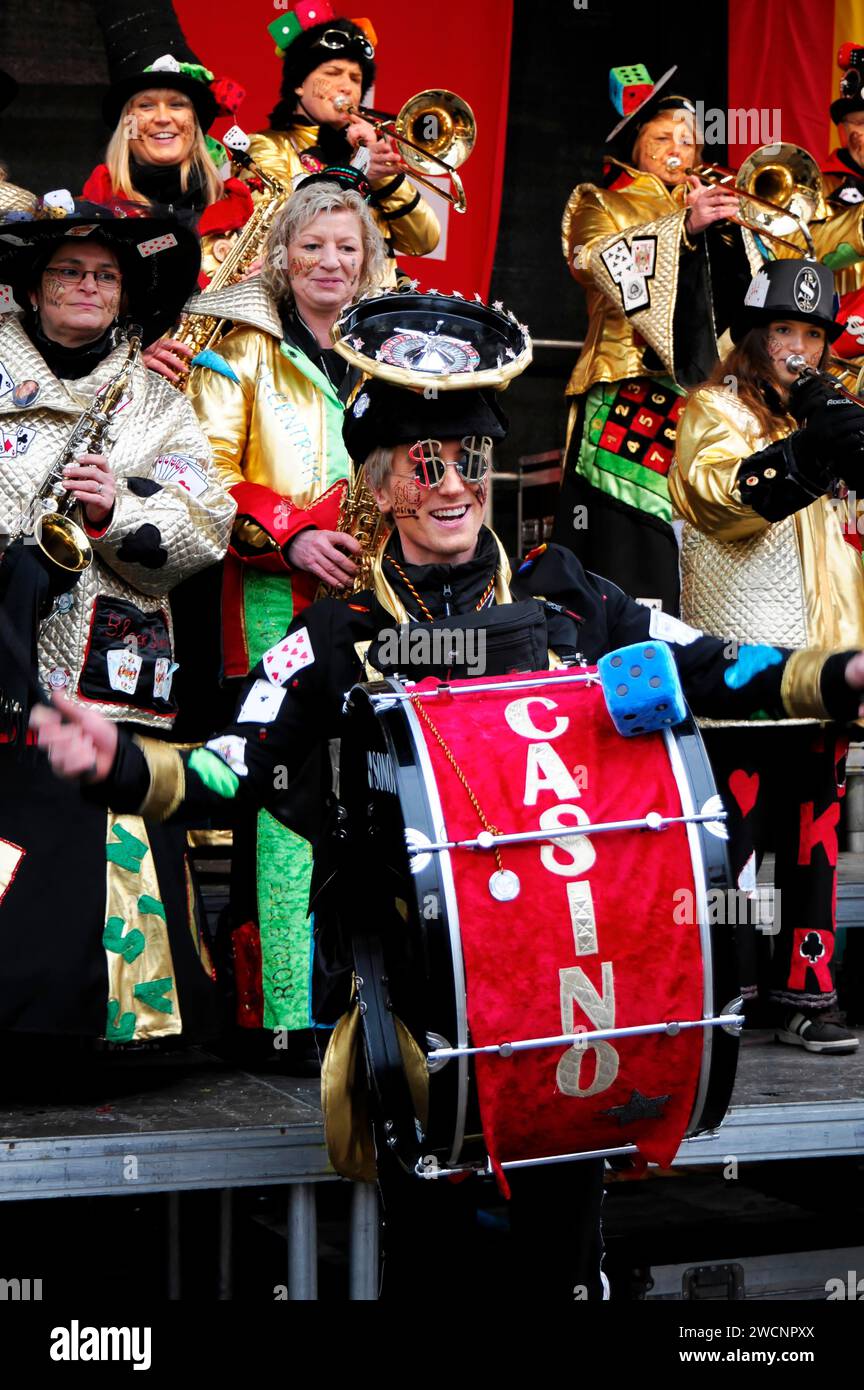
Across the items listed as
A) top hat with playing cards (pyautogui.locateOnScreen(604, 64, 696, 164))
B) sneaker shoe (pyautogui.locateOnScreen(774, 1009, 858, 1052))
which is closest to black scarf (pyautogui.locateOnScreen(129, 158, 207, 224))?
top hat with playing cards (pyautogui.locateOnScreen(604, 64, 696, 164))

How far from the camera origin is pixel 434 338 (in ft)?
10.5

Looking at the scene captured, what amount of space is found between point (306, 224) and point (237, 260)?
747 mm

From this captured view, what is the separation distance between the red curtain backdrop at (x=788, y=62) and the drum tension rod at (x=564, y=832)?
18.9ft

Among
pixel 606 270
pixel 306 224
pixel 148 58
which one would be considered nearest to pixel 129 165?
pixel 148 58

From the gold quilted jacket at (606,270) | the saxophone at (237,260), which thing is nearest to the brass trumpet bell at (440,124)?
the saxophone at (237,260)

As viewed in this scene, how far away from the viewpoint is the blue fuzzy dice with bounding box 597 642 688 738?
269 centimetres

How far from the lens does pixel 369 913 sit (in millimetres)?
3010

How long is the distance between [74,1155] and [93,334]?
6.39 ft

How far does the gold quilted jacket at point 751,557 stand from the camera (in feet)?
14.9

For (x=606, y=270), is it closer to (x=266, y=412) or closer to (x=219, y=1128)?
(x=266, y=412)

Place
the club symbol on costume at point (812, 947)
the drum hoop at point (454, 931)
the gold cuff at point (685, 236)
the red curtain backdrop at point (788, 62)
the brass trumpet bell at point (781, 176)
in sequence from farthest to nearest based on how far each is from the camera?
the red curtain backdrop at point (788, 62) → the brass trumpet bell at point (781, 176) → the gold cuff at point (685, 236) → the club symbol on costume at point (812, 947) → the drum hoop at point (454, 931)

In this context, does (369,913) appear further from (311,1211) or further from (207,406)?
(207,406)

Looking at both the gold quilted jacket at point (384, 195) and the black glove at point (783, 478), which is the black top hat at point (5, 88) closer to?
the gold quilted jacket at point (384, 195)
